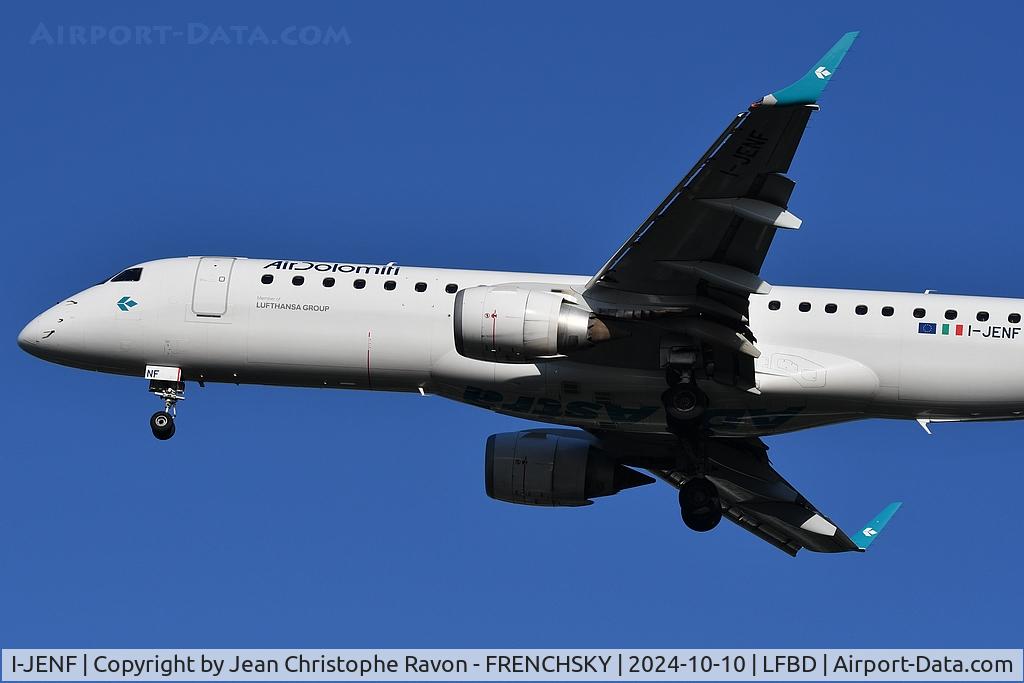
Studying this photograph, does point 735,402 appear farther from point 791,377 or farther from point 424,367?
point 424,367

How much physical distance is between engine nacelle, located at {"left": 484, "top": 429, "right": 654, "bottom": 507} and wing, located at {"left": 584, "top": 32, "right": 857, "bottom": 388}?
18.7ft

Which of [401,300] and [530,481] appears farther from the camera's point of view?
[530,481]

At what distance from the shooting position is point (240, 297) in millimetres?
38406

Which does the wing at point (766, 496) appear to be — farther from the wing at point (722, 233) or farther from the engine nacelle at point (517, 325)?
the engine nacelle at point (517, 325)

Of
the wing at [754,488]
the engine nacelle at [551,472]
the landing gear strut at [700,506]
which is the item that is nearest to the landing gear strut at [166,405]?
the engine nacelle at [551,472]

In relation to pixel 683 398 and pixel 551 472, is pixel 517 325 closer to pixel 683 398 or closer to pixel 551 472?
pixel 683 398

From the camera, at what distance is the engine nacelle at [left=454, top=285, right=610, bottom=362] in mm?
34281

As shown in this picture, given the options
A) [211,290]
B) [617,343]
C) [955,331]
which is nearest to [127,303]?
[211,290]

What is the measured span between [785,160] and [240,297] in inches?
552

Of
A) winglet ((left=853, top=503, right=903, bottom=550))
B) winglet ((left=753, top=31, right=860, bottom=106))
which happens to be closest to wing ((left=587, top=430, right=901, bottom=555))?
winglet ((left=853, top=503, right=903, bottom=550))

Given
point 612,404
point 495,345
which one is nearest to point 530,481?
point 612,404

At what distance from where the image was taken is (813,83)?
28.8m

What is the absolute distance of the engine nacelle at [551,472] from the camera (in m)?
40.2

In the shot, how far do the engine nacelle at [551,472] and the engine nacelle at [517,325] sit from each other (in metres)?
6.23
